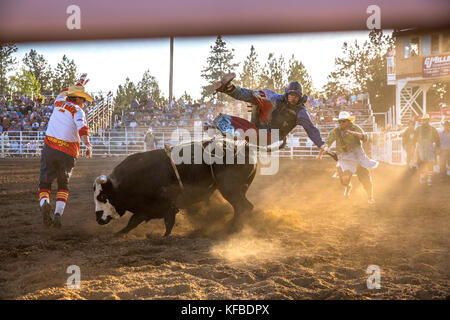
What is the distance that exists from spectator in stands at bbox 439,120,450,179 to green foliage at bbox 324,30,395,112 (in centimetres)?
2481

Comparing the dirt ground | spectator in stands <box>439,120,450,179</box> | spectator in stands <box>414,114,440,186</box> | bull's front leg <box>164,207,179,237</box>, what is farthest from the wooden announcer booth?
bull's front leg <box>164,207,179,237</box>

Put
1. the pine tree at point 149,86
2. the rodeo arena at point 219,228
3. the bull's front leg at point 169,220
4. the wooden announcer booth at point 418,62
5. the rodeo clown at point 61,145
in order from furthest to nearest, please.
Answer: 1. the pine tree at point 149,86
2. the wooden announcer booth at point 418,62
3. the rodeo clown at point 61,145
4. the bull's front leg at point 169,220
5. the rodeo arena at point 219,228

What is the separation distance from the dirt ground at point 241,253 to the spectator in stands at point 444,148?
4514mm

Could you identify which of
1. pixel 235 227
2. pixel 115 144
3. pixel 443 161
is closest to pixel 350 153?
pixel 235 227

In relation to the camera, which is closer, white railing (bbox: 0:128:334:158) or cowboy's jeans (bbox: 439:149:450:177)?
cowboy's jeans (bbox: 439:149:450:177)

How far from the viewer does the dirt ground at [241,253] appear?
2.72 metres

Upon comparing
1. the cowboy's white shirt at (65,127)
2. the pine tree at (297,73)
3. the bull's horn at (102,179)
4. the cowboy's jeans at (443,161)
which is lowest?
the bull's horn at (102,179)

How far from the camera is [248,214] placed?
5020mm

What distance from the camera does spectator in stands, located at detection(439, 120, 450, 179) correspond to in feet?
33.9

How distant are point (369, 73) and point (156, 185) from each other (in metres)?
40.1

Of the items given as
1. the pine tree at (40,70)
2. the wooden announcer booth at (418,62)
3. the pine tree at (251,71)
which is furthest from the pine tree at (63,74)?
the wooden announcer booth at (418,62)

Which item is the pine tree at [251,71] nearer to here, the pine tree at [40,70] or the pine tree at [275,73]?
the pine tree at [275,73]

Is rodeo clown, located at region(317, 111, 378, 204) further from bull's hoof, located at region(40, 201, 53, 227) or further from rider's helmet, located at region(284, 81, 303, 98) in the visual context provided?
bull's hoof, located at region(40, 201, 53, 227)
